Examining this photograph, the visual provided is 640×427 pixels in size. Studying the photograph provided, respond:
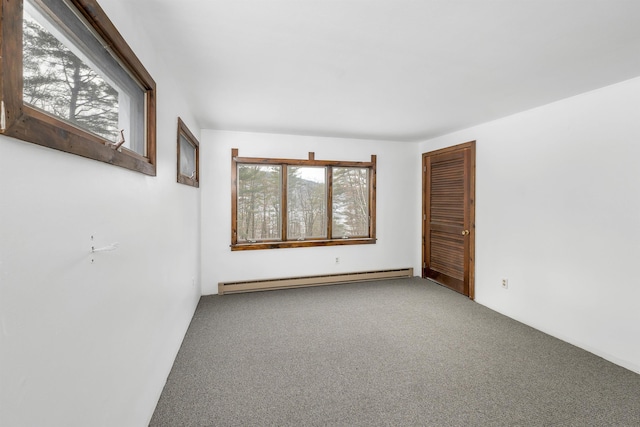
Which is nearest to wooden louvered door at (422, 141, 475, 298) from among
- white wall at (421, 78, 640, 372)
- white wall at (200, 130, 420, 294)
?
white wall at (421, 78, 640, 372)

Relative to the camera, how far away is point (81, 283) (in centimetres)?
102

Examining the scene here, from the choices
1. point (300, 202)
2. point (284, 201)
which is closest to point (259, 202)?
point (284, 201)

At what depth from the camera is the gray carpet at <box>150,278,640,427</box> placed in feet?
5.98

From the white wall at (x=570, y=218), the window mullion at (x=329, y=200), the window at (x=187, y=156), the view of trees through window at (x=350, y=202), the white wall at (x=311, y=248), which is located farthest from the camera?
the view of trees through window at (x=350, y=202)

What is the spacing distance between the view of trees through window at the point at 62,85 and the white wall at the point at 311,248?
9.23 ft

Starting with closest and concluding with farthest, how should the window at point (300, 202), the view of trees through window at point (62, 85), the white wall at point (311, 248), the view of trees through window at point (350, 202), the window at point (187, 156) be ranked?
the view of trees through window at point (62, 85) < the window at point (187, 156) < the white wall at point (311, 248) < the window at point (300, 202) < the view of trees through window at point (350, 202)

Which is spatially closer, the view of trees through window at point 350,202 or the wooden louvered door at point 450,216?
the wooden louvered door at point 450,216

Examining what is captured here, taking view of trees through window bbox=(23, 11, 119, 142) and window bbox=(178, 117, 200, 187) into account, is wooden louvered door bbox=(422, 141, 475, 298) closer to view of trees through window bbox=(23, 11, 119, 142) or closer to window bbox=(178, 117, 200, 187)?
window bbox=(178, 117, 200, 187)

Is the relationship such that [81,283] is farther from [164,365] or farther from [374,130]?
[374,130]

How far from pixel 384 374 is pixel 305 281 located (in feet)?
7.69

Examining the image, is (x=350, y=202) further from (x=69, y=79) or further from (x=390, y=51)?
(x=69, y=79)

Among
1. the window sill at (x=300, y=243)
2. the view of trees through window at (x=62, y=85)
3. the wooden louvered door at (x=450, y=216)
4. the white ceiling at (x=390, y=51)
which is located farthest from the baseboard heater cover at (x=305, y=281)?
the view of trees through window at (x=62, y=85)

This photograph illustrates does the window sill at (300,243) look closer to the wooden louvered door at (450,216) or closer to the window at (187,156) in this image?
the wooden louvered door at (450,216)

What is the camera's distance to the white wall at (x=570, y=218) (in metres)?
2.39
